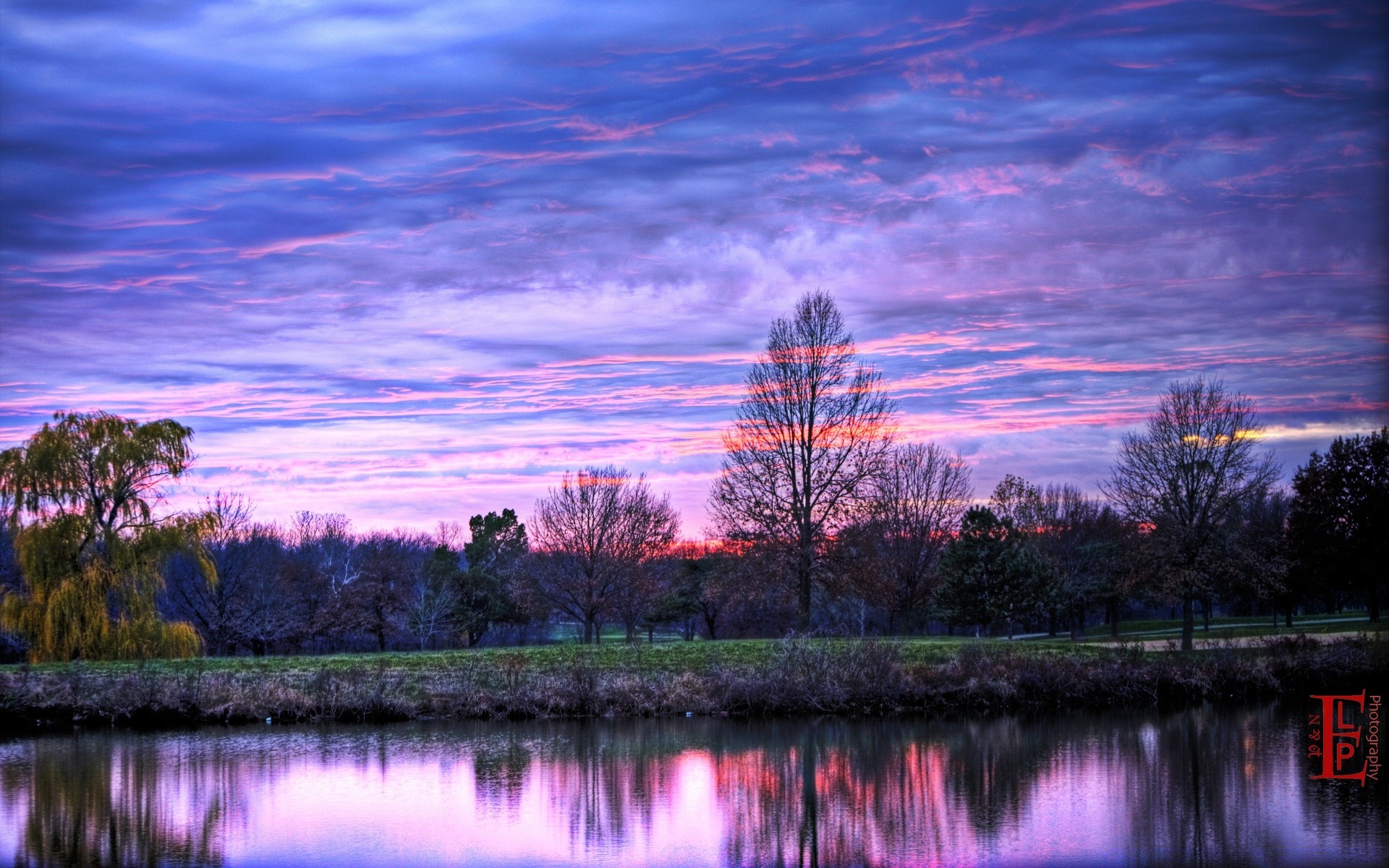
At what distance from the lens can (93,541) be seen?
113 ft

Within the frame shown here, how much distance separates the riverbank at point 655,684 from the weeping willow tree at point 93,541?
3.79m

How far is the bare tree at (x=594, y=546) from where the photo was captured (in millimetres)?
54312

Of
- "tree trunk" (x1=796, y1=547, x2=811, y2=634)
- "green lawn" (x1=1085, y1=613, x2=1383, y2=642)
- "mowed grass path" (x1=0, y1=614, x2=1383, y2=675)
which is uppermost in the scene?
"tree trunk" (x1=796, y1=547, x2=811, y2=634)

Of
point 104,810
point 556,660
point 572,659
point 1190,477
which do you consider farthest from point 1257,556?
point 104,810

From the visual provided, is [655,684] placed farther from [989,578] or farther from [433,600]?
[433,600]

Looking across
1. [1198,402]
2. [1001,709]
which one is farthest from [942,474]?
[1001,709]

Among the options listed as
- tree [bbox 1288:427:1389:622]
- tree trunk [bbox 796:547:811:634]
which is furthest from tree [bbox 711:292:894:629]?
tree [bbox 1288:427:1389:622]

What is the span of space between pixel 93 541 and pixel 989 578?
3860 centimetres

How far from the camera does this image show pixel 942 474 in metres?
63.1

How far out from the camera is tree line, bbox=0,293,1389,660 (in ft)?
112

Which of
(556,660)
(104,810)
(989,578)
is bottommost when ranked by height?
(104,810)

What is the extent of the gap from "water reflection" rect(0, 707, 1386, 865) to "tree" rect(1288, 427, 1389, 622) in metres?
36.7

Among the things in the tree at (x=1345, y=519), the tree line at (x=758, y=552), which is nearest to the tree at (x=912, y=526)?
the tree line at (x=758, y=552)

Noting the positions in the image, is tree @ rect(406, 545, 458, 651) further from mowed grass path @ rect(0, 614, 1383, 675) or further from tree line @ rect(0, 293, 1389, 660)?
mowed grass path @ rect(0, 614, 1383, 675)
